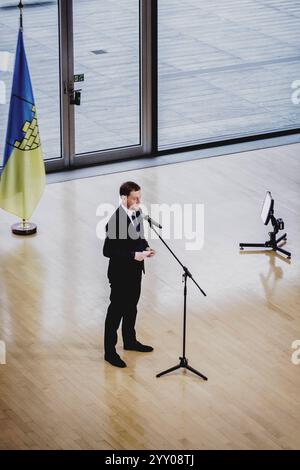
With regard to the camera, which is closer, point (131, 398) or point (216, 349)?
point (131, 398)

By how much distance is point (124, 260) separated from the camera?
8.61 m

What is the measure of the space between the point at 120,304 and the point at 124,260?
1.24 ft

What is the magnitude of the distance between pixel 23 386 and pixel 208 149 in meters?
6.31

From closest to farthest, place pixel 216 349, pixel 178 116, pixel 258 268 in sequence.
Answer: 1. pixel 216 349
2. pixel 258 268
3. pixel 178 116

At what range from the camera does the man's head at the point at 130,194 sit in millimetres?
8445

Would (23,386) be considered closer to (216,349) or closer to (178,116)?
(216,349)

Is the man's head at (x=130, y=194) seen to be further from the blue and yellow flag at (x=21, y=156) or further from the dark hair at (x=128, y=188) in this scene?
the blue and yellow flag at (x=21, y=156)

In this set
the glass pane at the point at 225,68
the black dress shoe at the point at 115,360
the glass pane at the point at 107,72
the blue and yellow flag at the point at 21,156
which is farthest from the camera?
the glass pane at the point at 225,68

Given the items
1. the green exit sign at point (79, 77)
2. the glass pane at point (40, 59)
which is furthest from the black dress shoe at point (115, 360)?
the green exit sign at point (79, 77)

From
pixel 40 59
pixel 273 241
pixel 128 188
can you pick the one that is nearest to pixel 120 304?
pixel 128 188

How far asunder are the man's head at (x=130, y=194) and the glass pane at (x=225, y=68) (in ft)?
18.3
